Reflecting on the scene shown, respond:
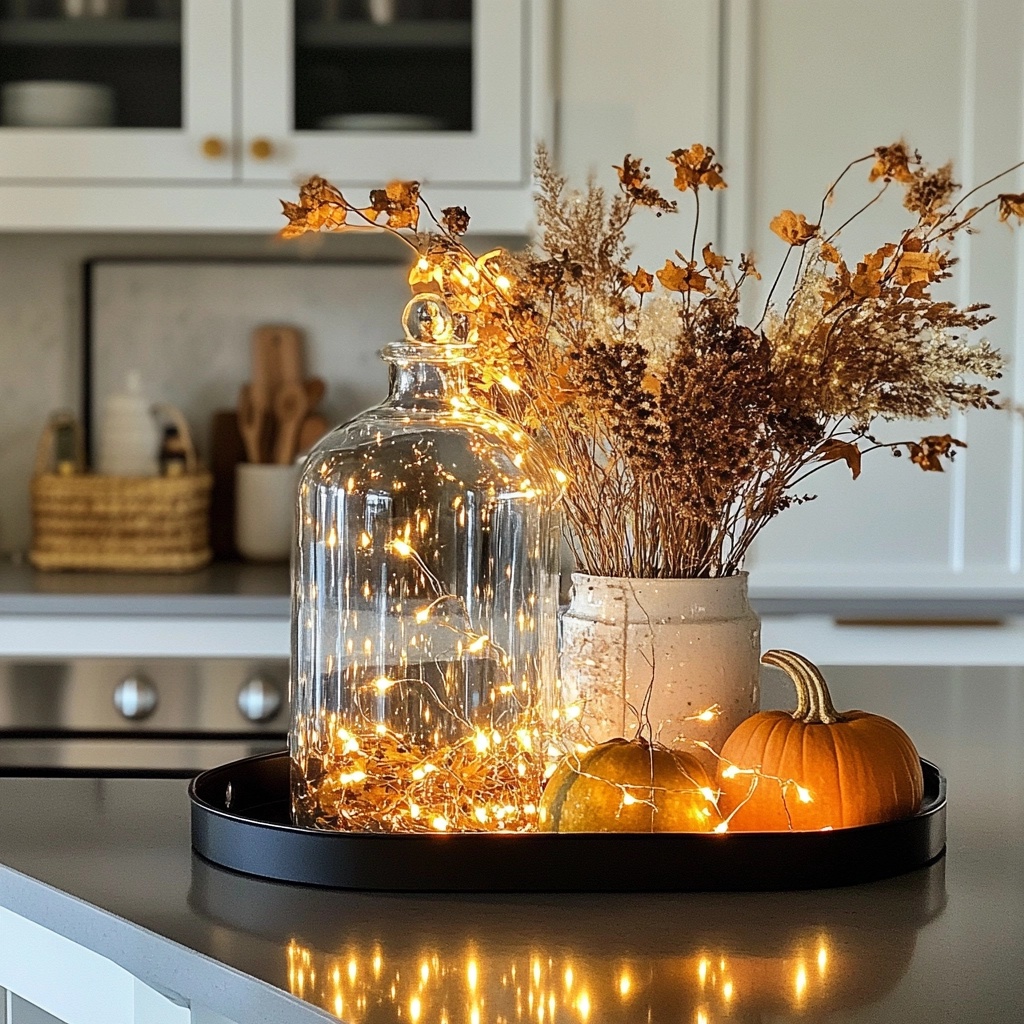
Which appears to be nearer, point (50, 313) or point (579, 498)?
point (579, 498)

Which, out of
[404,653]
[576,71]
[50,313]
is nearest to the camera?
[404,653]

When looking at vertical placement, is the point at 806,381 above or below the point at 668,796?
above

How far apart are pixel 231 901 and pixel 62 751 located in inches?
59.3

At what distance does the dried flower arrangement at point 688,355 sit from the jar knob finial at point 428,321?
A: 1cm

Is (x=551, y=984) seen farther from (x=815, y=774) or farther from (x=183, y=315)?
(x=183, y=315)

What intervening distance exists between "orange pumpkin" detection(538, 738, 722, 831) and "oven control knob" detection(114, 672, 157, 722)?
1.46m

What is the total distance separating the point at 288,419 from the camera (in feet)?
9.06

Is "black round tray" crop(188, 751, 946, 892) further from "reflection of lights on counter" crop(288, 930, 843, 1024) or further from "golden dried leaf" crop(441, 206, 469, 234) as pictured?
"golden dried leaf" crop(441, 206, 469, 234)

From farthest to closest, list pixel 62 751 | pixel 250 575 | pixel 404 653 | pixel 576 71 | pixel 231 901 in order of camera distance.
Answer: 1. pixel 250 575
2. pixel 576 71
3. pixel 62 751
4. pixel 404 653
5. pixel 231 901

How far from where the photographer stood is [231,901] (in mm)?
786

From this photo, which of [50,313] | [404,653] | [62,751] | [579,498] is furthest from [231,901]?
[50,313]

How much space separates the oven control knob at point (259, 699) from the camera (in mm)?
2172

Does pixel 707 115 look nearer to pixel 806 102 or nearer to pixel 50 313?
pixel 806 102

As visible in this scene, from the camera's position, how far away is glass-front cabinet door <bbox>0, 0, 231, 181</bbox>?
2.44 metres
